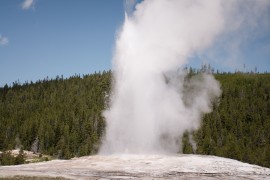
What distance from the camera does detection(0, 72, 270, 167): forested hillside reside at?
356 feet

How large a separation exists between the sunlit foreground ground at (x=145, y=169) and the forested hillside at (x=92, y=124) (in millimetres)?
61478

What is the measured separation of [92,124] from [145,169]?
107480 mm

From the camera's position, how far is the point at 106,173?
2872cm

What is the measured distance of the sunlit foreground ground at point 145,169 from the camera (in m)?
27.6

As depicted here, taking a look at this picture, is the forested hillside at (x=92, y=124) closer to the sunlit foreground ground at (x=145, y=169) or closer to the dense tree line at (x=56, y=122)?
the dense tree line at (x=56, y=122)

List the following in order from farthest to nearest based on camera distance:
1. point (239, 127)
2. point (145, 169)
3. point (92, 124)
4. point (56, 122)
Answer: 1. point (239, 127)
2. point (92, 124)
3. point (56, 122)
4. point (145, 169)

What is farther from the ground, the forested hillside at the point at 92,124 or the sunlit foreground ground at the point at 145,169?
the forested hillside at the point at 92,124

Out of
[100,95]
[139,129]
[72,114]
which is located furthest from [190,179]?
[100,95]

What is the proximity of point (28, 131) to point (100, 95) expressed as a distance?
203ft

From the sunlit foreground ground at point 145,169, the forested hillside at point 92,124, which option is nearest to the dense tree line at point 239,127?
the forested hillside at point 92,124

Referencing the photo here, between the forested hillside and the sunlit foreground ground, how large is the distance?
61.5 metres

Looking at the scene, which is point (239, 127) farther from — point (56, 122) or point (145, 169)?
point (145, 169)

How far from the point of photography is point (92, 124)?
136m

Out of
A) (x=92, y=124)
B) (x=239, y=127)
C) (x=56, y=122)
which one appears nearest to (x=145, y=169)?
(x=56, y=122)
